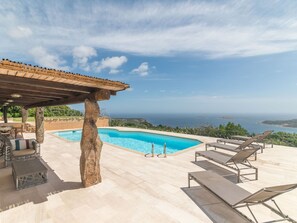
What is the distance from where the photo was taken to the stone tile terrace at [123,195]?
11.4 feet

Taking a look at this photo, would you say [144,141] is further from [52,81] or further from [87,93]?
[52,81]

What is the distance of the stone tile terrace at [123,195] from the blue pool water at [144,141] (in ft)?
18.2

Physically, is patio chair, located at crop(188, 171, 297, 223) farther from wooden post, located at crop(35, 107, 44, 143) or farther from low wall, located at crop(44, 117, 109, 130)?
low wall, located at crop(44, 117, 109, 130)

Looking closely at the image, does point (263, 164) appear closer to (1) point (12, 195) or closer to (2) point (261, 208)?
(2) point (261, 208)

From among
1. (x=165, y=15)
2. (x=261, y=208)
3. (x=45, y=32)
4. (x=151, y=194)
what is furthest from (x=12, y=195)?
(x=45, y=32)

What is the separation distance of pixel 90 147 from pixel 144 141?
35.4 feet

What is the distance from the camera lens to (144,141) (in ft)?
50.8

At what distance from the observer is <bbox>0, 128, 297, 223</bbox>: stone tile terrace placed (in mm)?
3461

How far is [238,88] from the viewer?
Answer: 293 feet

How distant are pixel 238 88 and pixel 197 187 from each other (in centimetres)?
9793

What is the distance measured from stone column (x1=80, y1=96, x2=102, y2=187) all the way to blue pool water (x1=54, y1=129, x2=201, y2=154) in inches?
266

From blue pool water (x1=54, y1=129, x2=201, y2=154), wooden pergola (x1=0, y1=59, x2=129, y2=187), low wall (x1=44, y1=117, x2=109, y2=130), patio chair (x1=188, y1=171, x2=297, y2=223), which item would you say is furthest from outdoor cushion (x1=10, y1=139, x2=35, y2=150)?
low wall (x1=44, y1=117, x2=109, y2=130)

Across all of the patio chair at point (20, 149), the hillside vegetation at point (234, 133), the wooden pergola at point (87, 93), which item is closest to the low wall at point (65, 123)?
the hillside vegetation at point (234, 133)

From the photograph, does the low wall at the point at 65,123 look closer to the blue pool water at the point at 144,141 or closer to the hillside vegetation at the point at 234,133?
the blue pool water at the point at 144,141
